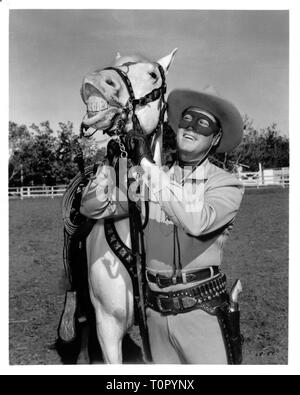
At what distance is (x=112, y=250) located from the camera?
2518 millimetres

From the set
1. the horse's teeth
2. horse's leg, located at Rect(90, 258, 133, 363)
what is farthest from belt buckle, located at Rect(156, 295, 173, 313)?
the horse's teeth

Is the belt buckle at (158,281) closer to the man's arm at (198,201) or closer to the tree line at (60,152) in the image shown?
the man's arm at (198,201)

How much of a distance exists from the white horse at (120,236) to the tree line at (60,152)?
0.70m

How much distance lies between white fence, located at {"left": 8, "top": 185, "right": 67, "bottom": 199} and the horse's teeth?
1384 mm

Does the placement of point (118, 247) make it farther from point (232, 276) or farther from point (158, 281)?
point (232, 276)

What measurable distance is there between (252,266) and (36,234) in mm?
2609

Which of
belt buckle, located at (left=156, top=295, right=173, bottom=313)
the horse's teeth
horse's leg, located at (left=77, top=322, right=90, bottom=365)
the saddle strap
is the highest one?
the horse's teeth

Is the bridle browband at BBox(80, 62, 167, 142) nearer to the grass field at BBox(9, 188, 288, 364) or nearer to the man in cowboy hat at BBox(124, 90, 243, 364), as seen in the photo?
the man in cowboy hat at BBox(124, 90, 243, 364)

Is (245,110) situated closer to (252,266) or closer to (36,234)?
(252,266)

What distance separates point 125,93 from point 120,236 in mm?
738

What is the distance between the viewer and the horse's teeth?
2189mm

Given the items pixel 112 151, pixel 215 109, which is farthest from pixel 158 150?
pixel 215 109

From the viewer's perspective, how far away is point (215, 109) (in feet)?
7.90

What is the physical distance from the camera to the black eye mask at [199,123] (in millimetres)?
2393
